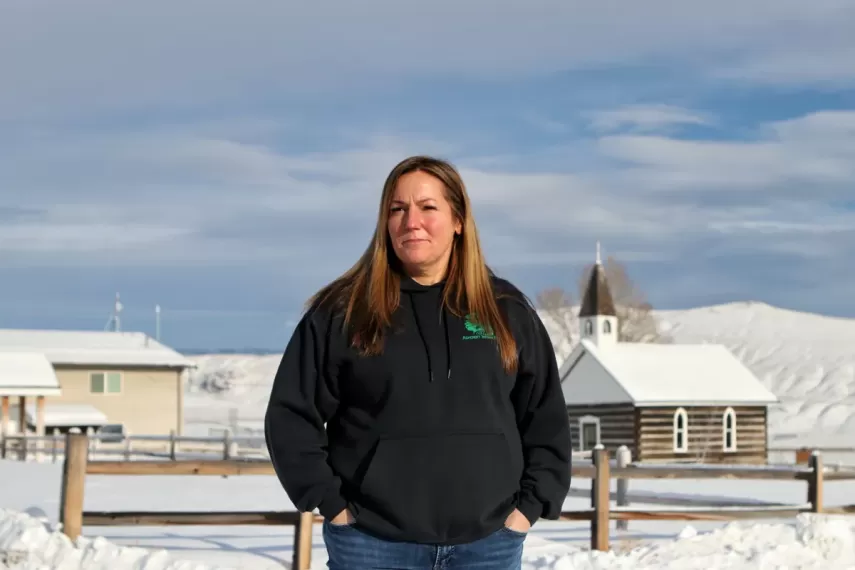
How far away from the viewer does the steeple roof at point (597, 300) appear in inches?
1657

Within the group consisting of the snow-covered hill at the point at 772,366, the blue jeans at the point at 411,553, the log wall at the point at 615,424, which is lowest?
the snow-covered hill at the point at 772,366

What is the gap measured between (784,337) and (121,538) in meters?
137

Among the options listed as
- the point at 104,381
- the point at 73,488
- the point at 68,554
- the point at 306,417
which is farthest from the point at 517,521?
the point at 104,381

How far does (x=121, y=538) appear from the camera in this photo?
13695 mm

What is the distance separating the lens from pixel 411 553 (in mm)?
3738

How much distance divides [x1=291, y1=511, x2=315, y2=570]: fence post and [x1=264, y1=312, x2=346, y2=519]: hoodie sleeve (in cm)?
629

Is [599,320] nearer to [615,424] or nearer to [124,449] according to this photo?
[615,424]

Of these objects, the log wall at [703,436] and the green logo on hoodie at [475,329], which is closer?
the green logo on hoodie at [475,329]

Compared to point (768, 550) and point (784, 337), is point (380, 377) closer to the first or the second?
point (768, 550)

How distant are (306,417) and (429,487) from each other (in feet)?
1.35

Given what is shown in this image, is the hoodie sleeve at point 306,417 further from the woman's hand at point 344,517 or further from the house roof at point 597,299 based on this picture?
the house roof at point 597,299

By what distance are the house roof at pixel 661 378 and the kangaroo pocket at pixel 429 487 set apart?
114 ft

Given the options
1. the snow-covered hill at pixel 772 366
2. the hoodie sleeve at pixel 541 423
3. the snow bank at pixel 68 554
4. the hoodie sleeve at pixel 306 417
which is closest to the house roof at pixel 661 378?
the snow-covered hill at pixel 772 366

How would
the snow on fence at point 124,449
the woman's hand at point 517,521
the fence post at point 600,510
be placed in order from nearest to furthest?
the woman's hand at point 517,521
the fence post at point 600,510
the snow on fence at point 124,449
